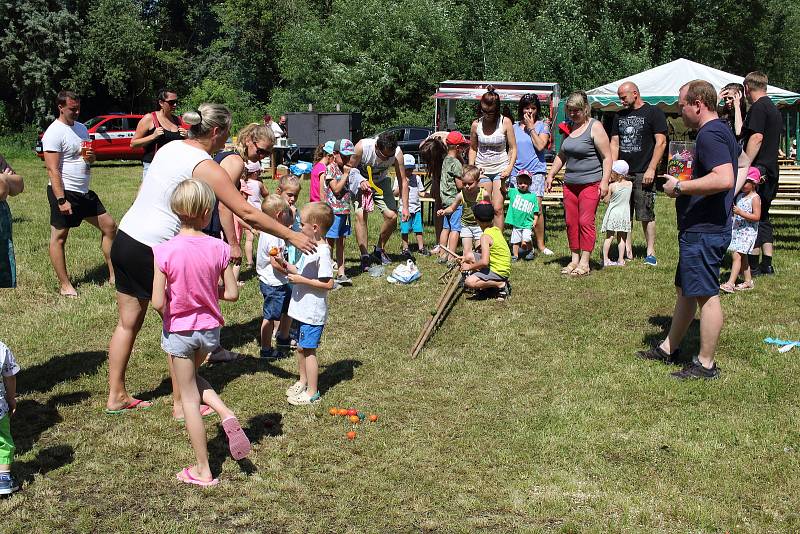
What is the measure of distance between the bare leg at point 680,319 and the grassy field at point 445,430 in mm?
313

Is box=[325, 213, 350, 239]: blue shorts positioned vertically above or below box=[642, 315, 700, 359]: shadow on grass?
above

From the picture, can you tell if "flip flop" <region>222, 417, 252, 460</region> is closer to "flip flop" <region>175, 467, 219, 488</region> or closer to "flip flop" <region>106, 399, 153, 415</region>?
"flip flop" <region>175, 467, 219, 488</region>

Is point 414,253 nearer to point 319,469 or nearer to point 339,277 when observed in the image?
point 339,277

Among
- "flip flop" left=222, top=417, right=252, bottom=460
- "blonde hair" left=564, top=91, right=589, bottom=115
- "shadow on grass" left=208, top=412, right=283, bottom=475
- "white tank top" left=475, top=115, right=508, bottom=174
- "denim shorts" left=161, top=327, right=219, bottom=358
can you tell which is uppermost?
"blonde hair" left=564, top=91, right=589, bottom=115

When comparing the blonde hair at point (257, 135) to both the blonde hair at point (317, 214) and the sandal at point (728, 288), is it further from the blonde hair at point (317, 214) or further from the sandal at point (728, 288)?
the sandal at point (728, 288)

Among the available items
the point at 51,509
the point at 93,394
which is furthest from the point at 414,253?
the point at 51,509

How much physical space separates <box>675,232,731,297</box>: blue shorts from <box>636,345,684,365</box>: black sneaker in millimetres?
720

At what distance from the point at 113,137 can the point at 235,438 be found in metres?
24.2

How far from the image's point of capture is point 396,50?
31516 millimetres

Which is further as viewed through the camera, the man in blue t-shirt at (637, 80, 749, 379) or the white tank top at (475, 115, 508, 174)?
the white tank top at (475, 115, 508, 174)

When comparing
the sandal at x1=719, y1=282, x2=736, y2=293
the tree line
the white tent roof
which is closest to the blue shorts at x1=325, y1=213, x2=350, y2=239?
the sandal at x1=719, y1=282, x2=736, y2=293

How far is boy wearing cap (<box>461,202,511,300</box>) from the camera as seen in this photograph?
8508mm

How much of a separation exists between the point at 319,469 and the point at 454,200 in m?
5.86

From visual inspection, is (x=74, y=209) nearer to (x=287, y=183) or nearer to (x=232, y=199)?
(x=287, y=183)
